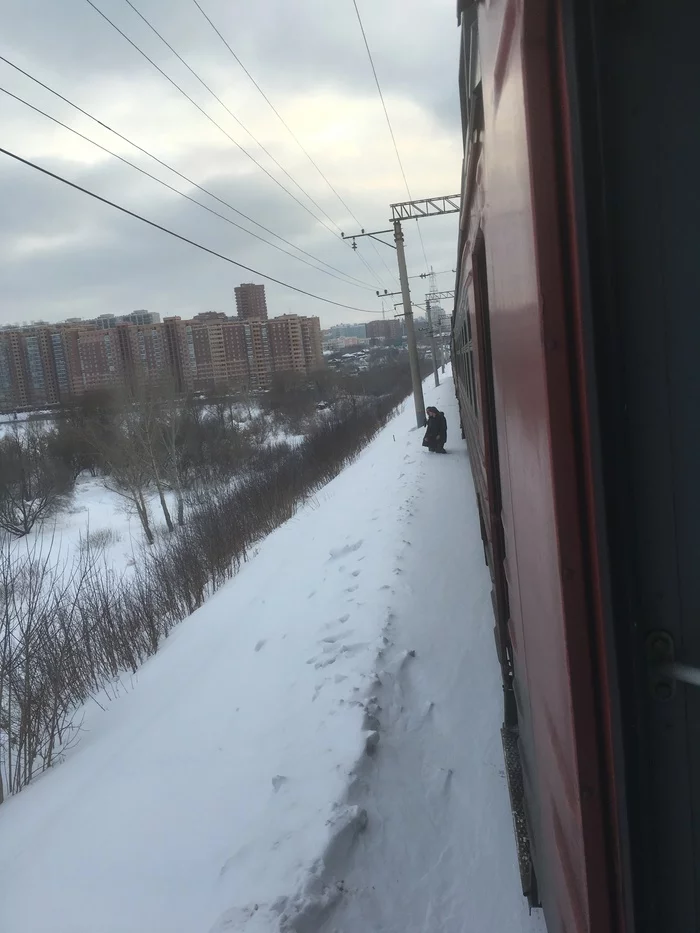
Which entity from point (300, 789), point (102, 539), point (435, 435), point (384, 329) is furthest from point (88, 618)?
point (384, 329)

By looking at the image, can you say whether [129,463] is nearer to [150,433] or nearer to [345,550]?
[150,433]

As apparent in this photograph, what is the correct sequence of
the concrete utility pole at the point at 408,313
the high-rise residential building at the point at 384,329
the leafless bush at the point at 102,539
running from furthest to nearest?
1. the high-rise residential building at the point at 384,329
2. the leafless bush at the point at 102,539
3. the concrete utility pole at the point at 408,313

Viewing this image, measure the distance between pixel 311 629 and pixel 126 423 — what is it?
83.3ft

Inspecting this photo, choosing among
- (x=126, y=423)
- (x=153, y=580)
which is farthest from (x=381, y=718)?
(x=126, y=423)

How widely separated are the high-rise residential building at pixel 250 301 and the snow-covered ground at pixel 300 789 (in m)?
61.4

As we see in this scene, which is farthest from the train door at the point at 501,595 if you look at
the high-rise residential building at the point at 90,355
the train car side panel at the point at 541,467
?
the high-rise residential building at the point at 90,355

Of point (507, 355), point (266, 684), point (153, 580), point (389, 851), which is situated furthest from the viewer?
point (153, 580)

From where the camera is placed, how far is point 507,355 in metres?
1.58

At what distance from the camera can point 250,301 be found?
65.7 meters

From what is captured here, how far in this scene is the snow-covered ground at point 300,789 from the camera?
9.81 feet

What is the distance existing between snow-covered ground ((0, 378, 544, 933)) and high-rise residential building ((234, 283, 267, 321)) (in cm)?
6140

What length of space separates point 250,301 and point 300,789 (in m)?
65.5

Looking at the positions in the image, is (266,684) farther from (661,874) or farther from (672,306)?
(672,306)

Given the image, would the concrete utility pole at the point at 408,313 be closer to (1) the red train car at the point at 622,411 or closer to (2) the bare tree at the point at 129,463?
(2) the bare tree at the point at 129,463
